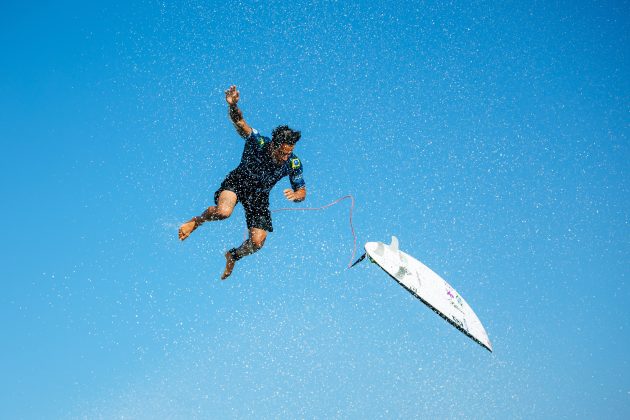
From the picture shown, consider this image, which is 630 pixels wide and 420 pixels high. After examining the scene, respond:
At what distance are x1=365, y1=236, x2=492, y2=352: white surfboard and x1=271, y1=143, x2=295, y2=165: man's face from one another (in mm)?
1783

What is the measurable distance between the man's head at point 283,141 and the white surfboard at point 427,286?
1.85 metres

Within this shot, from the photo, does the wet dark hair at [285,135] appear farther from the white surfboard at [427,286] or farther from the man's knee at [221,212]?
the white surfboard at [427,286]

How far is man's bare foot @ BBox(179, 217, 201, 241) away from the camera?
7.01m

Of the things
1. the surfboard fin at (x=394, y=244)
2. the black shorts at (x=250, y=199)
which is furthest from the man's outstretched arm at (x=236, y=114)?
the surfboard fin at (x=394, y=244)

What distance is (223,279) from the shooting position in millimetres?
8234

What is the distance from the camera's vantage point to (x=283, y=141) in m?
7.12

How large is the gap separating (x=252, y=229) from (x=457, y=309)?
13.1 ft

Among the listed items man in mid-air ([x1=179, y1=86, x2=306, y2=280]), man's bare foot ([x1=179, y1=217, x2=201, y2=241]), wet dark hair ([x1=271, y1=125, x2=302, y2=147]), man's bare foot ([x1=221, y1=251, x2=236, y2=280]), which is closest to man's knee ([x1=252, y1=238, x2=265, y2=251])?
man in mid-air ([x1=179, y1=86, x2=306, y2=280])

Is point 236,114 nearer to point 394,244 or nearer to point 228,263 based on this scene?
point 228,263

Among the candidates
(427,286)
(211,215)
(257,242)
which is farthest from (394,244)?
(211,215)

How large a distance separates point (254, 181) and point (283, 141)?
2.70ft

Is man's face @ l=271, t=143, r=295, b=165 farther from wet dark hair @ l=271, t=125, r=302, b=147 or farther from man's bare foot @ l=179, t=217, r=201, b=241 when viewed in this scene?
man's bare foot @ l=179, t=217, r=201, b=241

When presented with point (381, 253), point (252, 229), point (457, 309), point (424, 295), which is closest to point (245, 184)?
point (252, 229)

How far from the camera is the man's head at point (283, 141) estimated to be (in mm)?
7105
